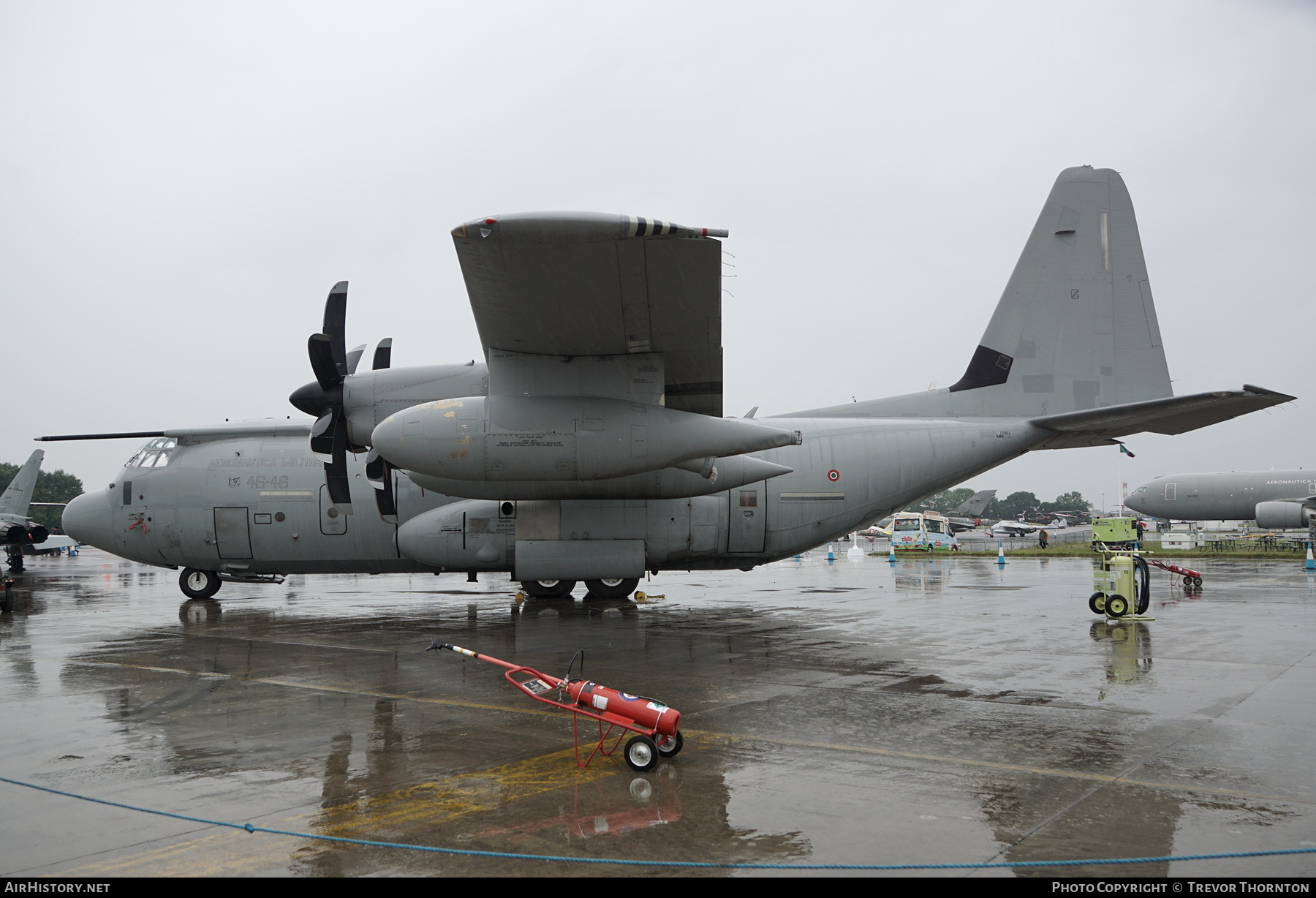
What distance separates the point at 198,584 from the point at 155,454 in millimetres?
3089

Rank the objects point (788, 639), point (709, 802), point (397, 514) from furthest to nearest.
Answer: point (397, 514) → point (788, 639) → point (709, 802)

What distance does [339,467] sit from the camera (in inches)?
585

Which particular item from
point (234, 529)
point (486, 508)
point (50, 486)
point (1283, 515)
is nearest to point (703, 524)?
point (486, 508)

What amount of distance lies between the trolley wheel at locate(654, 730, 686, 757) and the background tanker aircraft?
5.66m

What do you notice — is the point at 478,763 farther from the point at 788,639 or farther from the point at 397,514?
the point at 397,514

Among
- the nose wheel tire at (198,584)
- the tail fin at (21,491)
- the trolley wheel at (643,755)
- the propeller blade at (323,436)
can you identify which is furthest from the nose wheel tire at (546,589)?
the tail fin at (21,491)

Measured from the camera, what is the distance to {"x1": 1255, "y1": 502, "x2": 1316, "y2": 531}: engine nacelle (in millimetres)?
43344

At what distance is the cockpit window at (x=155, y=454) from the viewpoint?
1861 centimetres

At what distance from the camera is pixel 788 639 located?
13.4 metres

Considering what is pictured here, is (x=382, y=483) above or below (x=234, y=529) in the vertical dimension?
above

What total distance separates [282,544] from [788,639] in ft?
34.9

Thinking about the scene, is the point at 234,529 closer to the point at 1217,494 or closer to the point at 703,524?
the point at 703,524

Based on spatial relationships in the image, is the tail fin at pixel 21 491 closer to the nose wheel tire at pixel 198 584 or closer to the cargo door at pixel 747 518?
the nose wheel tire at pixel 198 584
